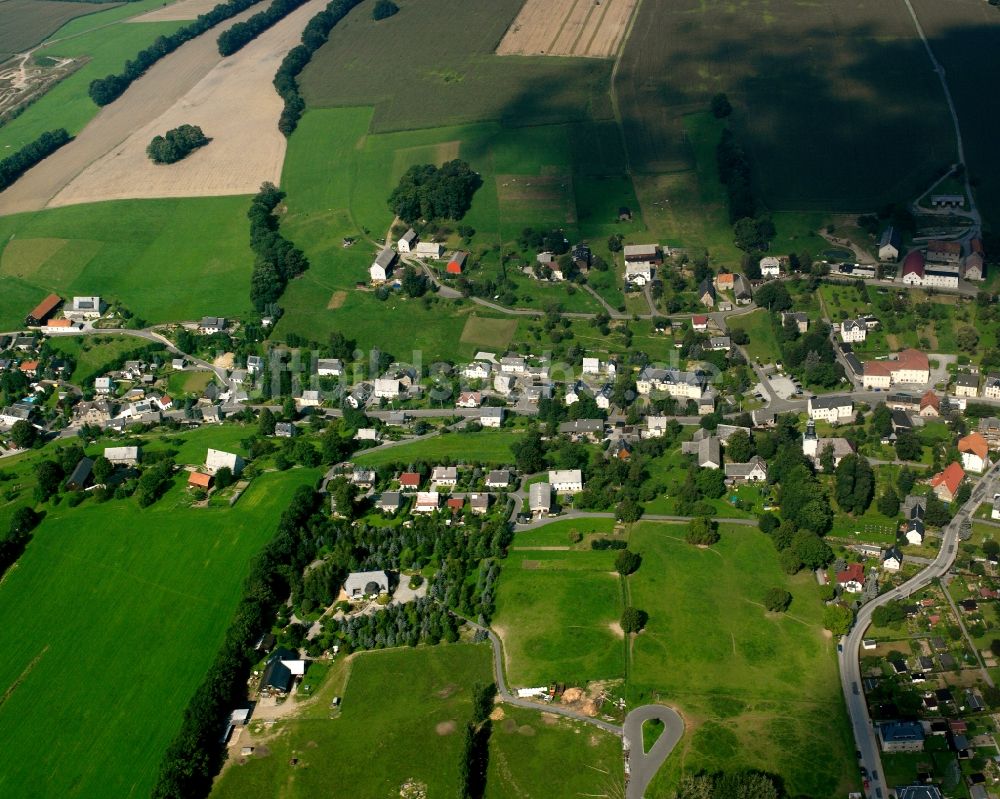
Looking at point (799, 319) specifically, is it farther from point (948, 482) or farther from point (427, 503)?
point (427, 503)

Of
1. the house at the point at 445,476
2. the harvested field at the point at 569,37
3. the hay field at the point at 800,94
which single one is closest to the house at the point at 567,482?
the house at the point at 445,476

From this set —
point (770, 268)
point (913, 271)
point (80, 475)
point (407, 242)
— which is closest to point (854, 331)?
point (913, 271)

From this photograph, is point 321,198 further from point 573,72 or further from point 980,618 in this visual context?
point 980,618

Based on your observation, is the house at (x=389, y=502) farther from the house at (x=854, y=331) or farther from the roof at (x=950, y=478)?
the house at (x=854, y=331)

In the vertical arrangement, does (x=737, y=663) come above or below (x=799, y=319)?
above

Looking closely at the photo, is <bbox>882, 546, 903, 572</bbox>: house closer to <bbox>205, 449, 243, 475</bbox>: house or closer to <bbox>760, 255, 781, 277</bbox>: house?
<bbox>760, 255, 781, 277</bbox>: house

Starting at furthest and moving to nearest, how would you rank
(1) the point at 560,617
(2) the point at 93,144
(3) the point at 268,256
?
(2) the point at 93,144
(3) the point at 268,256
(1) the point at 560,617
